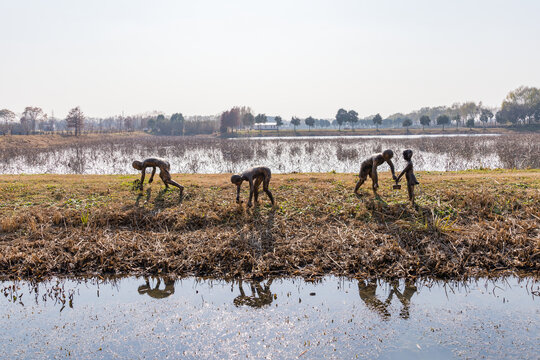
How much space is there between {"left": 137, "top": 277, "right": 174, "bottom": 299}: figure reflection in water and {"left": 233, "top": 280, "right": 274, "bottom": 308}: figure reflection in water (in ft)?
4.95

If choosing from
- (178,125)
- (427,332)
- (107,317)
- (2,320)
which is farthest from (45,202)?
(178,125)

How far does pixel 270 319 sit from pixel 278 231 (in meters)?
4.02

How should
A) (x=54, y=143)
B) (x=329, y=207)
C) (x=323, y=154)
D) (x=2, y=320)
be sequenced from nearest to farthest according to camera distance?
(x=2, y=320) < (x=329, y=207) < (x=323, y=154) < (x=54, y=143)

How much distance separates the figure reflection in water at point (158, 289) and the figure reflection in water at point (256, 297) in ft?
4.95

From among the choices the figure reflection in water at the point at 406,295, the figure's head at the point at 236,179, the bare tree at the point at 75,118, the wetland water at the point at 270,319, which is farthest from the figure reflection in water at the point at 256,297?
the bare tree at the point at 75,118

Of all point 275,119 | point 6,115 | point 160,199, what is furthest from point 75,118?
point 160,199

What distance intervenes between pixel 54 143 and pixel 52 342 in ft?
189

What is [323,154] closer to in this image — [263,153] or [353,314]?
[263,153]

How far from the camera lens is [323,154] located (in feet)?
119

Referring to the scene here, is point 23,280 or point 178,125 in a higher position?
point 178,125

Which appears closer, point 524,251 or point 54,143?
point 524,251

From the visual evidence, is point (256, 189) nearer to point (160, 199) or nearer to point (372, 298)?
point (160, 199)

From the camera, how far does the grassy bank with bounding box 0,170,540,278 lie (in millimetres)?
9492

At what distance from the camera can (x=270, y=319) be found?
7.19 meters
